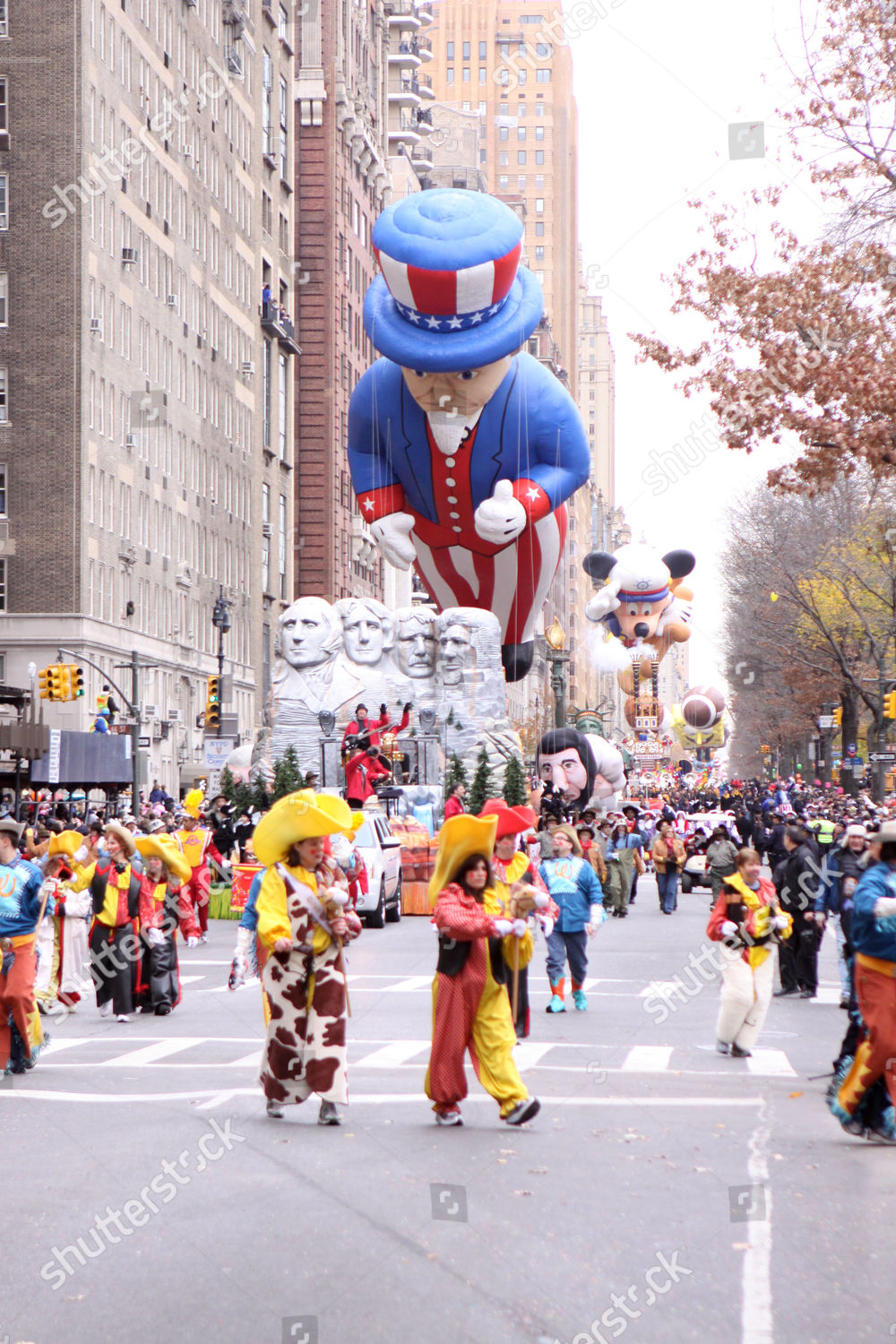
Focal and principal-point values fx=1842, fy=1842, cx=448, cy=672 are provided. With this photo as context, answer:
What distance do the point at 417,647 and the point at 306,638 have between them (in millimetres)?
2247

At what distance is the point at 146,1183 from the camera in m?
7.86

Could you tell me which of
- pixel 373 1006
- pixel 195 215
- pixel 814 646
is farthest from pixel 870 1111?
pixel 195 215

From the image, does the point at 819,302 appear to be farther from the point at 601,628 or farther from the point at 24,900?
the point at 601,628

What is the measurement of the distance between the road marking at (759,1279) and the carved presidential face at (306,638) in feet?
92.3

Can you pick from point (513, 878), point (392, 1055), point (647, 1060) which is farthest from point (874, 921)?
point (392, 1055)

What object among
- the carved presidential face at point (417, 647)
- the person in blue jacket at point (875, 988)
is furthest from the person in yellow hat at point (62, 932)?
the carved presidential face at point (417, 647)

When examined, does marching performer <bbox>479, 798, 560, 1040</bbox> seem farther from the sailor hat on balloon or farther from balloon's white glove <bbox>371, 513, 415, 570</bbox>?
balloon's white glove <bbox>371, 513, 415, 570</bbox>

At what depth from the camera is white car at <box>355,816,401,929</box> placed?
924 inches

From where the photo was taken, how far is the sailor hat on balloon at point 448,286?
947 inches

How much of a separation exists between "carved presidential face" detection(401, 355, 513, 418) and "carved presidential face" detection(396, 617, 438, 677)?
29.7ft

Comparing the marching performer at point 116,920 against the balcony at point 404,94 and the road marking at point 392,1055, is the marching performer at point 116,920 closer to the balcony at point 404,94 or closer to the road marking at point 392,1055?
the road marking at point 392,1055

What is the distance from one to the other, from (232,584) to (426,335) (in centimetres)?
4586

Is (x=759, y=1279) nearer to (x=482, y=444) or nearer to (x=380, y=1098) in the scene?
(x=380, y=1098)

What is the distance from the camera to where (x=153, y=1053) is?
12.8 metres
